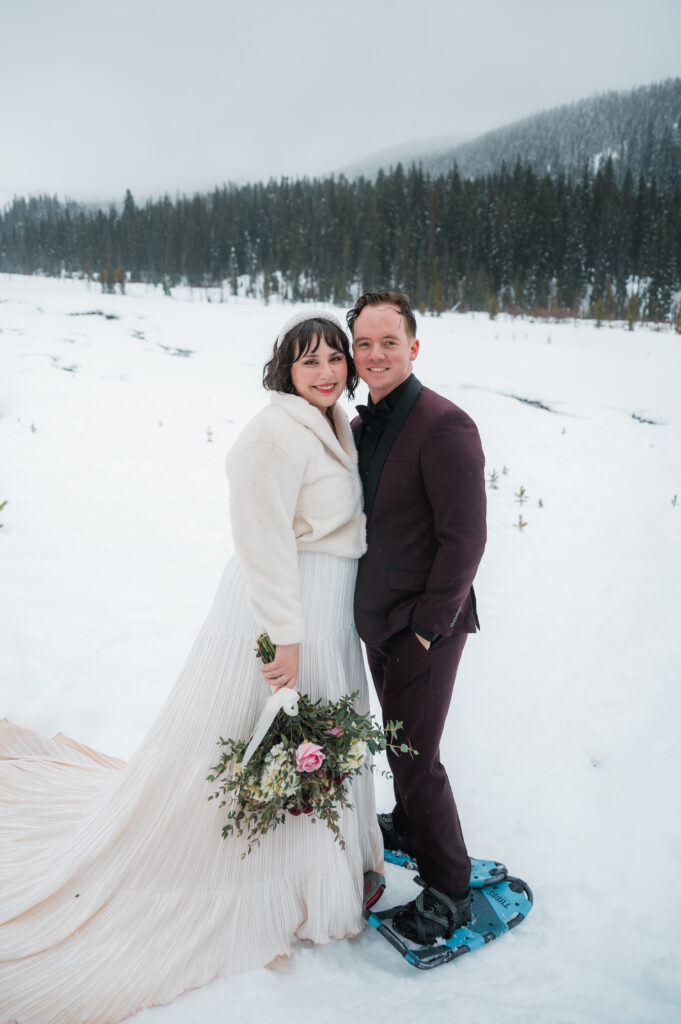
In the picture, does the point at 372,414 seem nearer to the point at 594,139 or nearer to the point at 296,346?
the point at 296,346

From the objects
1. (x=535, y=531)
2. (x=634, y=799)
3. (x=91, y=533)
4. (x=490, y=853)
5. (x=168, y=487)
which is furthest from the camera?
(x=168, y=487)

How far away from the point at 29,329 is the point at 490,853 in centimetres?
1636

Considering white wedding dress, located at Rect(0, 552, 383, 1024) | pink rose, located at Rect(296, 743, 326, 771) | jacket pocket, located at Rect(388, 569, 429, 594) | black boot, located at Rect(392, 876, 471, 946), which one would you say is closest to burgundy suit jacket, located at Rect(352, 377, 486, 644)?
jacket pocket, located at Rect(388, 569, 429, 594)

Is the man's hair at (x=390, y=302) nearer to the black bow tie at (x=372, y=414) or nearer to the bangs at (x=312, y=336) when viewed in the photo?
the bangs at (x=312, y=336)

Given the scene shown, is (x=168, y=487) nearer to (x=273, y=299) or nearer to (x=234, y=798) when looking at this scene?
(x=234, y=798)

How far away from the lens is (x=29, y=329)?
14766mm

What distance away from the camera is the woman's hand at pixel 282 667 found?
1.83 m

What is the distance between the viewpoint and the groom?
72.8 inches

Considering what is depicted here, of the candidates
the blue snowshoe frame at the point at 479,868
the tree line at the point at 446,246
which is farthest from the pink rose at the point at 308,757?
the tree line at the point at 446,246

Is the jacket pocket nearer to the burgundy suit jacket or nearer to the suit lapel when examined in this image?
the burgundy suit jacket

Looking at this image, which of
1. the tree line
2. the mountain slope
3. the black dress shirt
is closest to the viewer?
the black dress shirt

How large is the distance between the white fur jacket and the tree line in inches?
859

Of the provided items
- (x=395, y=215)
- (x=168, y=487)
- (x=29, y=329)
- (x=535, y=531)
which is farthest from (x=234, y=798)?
(x=395, y=215)

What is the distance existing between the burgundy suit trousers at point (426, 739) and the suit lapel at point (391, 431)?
53 centimetres
